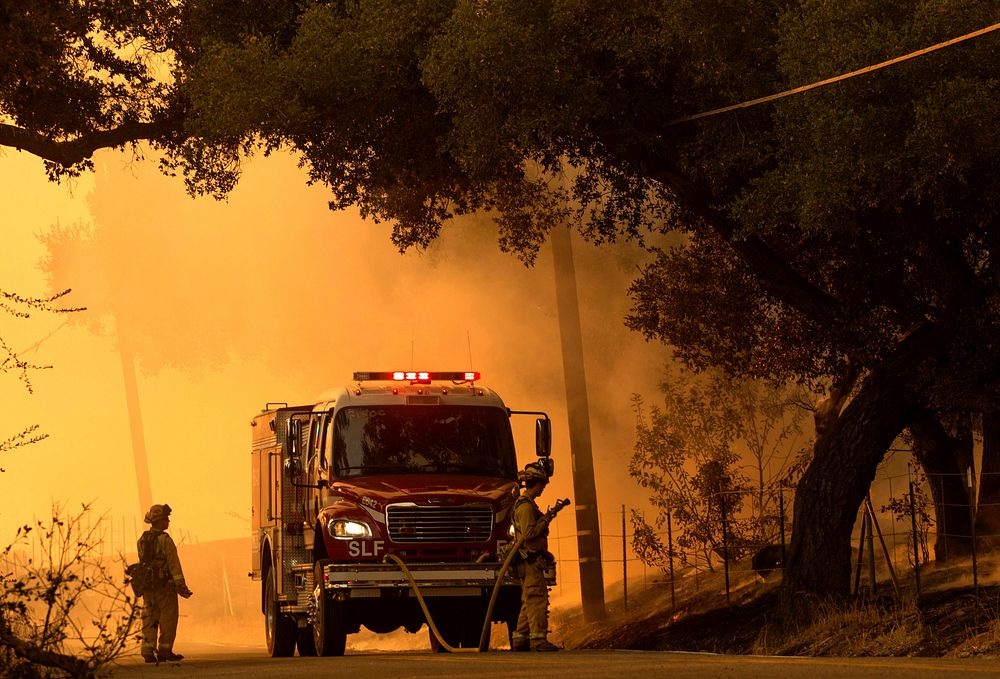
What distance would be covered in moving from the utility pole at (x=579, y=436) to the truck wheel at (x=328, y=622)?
1237cm

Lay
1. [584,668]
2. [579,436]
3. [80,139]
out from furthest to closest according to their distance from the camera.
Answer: [579,436] → [80,139] → [584,668]

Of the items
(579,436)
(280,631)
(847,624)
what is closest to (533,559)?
(847,624)

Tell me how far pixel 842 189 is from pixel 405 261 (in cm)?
4350

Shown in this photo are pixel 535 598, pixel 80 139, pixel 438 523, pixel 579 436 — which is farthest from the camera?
pixel 579 436

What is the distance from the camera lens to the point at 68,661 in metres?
9.88

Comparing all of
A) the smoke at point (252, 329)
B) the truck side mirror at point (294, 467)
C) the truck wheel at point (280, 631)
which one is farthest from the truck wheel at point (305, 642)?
the smoke at point (252, 329)

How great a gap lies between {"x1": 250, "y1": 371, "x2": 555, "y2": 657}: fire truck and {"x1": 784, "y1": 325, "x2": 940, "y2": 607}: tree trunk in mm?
3147

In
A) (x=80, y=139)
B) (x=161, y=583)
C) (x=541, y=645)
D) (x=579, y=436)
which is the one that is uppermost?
(x=80, y=139)

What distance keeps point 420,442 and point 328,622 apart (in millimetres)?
2034

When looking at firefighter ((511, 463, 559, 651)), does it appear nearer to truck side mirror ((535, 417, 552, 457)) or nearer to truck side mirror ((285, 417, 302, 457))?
truck side mirror ((535, 417, 552, 457))

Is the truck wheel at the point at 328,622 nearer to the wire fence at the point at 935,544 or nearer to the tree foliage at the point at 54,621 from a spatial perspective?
the tree foliage at the point at 54,621

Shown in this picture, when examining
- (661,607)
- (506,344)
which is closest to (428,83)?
(661,607)

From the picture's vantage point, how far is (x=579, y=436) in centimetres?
2845

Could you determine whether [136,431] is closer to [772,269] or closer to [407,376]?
[407,376]
